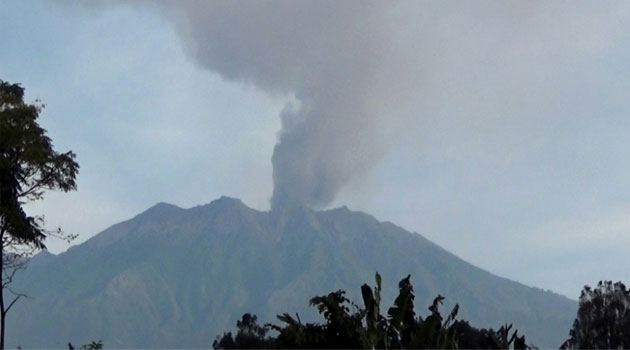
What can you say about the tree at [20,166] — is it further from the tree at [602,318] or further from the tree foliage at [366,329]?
the tree at [602,318]

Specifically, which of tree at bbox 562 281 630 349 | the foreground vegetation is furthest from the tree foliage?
tree at bbox 562 281 630 349

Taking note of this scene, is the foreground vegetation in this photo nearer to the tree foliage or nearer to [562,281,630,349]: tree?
the tree foliage

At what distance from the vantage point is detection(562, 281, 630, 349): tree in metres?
73.6

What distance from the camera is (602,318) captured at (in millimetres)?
76500

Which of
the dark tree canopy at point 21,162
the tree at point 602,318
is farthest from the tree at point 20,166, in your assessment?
the tree at point 602,318

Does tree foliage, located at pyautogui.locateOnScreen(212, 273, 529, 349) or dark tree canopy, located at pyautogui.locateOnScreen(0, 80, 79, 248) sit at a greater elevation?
dark tree canopy, located at pyautogui.locateOnScreen(0, 80, 79, 248)

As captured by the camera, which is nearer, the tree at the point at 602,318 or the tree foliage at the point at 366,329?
the tree foliage at the point at 366,329

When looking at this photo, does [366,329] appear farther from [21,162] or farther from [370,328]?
[21,162]

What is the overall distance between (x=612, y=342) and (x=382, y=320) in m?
53.5

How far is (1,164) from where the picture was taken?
2959cm

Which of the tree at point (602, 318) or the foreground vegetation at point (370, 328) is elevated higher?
the tree at point (602, 318)

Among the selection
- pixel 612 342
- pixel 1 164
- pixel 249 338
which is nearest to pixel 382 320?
pixel 1 164

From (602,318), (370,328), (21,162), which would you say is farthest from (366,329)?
(602,318)

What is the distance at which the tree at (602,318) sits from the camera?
73562mm
